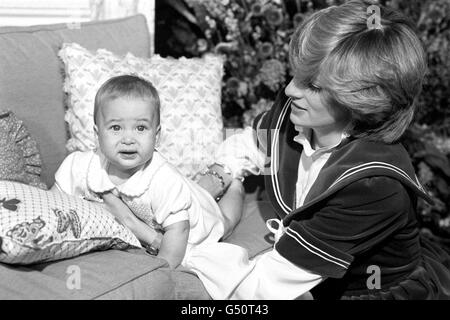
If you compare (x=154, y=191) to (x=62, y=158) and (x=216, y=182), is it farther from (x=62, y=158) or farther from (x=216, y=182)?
(x=62, y=158)

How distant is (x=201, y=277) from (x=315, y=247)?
0.34 meters

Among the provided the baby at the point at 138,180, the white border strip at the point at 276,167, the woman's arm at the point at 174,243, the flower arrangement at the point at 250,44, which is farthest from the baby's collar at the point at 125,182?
the flower arrangement at the point at 250,44

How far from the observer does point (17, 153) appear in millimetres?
2135

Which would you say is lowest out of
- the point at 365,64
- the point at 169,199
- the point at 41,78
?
the point at 169,199

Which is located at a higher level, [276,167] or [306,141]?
[306,141]

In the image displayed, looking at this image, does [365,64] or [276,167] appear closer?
[365,64]

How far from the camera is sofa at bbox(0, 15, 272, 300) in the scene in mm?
1676

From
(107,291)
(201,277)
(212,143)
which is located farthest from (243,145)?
(107,291)

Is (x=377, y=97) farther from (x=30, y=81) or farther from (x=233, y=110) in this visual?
(x=233, y=110)

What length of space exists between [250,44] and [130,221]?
1577 mm

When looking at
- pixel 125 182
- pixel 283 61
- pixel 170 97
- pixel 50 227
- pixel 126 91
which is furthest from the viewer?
pixel 283 61

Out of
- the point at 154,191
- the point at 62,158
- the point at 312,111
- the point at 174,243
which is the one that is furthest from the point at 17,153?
the point at 312,111

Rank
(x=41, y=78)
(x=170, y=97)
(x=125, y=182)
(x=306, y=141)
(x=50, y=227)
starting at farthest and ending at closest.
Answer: (x=170, y=97)
(x=41, y=78)
(x=306, y=141)
(x=125, y=182)
(x=50, y=227)

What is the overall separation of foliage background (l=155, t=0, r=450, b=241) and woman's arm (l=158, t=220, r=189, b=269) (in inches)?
50.6
